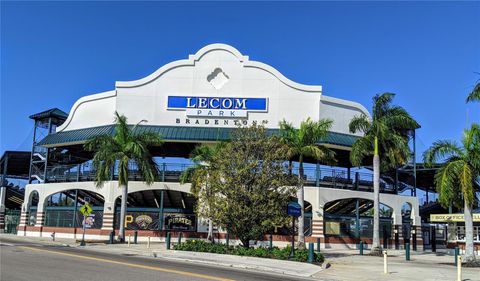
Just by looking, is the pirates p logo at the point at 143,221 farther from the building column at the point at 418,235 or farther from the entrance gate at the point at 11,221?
the building column at the point at 418,235

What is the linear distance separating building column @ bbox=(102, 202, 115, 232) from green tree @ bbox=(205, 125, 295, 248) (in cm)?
1706

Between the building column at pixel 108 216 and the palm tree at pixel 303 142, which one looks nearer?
the palm tree at pixel 303 142

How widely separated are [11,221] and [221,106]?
28.9 metres

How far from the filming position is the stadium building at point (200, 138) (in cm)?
4097

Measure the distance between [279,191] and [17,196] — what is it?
41.4 meters

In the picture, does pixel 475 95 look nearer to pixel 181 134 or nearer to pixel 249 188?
pixel 249 188

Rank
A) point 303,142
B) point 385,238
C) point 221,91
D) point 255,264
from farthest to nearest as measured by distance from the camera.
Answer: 1. point 221,91
2. point 385,238
3. point 303,142
4. point 255,264

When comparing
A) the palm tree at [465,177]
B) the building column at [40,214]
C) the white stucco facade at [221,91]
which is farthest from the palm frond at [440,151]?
the building column at [40,214]

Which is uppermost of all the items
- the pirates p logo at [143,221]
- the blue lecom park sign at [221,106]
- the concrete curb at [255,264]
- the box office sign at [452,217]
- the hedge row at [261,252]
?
the blue lecom park sign at [221,106]

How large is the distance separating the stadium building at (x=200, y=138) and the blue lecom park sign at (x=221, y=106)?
0.09 metres

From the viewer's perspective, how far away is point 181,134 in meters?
41.2

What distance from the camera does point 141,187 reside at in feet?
136

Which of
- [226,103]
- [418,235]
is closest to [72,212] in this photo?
[226,103]

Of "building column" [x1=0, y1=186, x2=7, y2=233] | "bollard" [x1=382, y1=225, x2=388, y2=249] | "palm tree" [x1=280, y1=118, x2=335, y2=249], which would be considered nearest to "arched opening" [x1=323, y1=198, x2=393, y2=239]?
"bollard" [x1=382, y1=225, x2=388, y2=249]
